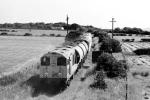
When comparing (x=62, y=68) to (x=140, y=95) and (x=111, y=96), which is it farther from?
(x=140, y=95)

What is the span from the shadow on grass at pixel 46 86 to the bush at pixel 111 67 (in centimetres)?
751

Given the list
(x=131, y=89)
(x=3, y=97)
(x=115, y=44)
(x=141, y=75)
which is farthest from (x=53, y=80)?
(x=115, y=44)

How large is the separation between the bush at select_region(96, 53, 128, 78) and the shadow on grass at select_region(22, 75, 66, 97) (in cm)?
751

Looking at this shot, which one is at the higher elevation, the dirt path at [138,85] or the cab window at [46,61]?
the cab window at [46,61]

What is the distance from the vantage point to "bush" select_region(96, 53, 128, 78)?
88.9ft

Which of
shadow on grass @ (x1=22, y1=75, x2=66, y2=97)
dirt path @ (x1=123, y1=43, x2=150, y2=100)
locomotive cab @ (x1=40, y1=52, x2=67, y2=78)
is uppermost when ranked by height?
locomotive cab @ (x1=40, y1=52, x2=67, y2=78)

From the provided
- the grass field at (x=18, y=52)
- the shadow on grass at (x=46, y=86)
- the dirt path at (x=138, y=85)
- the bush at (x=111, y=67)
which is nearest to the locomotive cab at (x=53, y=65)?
the shadow on grass at (x=46, y=86)

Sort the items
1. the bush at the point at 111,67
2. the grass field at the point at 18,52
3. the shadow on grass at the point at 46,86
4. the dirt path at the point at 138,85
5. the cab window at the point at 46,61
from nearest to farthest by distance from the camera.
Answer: the shadow on grass at the point at 46,86 → the dirt path at the point at 138,85 → the cab window at the point at 46,61 → the bush at the point at 111,67 → the grass field at the point at 18,52

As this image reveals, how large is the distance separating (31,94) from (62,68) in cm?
336

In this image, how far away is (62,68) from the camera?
20969 millimetres

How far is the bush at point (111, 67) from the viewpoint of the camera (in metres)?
27.1

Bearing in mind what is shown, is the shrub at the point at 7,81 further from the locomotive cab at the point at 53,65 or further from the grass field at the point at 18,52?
the grass field at the point at 18,52

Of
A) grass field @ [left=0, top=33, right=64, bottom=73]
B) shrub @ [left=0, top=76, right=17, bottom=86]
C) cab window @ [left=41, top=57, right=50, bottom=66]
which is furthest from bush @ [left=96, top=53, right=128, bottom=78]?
grass field @ [left=0, top=33, right=64, bottom=73]

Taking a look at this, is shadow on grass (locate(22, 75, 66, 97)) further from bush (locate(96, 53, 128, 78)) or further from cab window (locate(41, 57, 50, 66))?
bush (locate(96, 53, 128, 78))
